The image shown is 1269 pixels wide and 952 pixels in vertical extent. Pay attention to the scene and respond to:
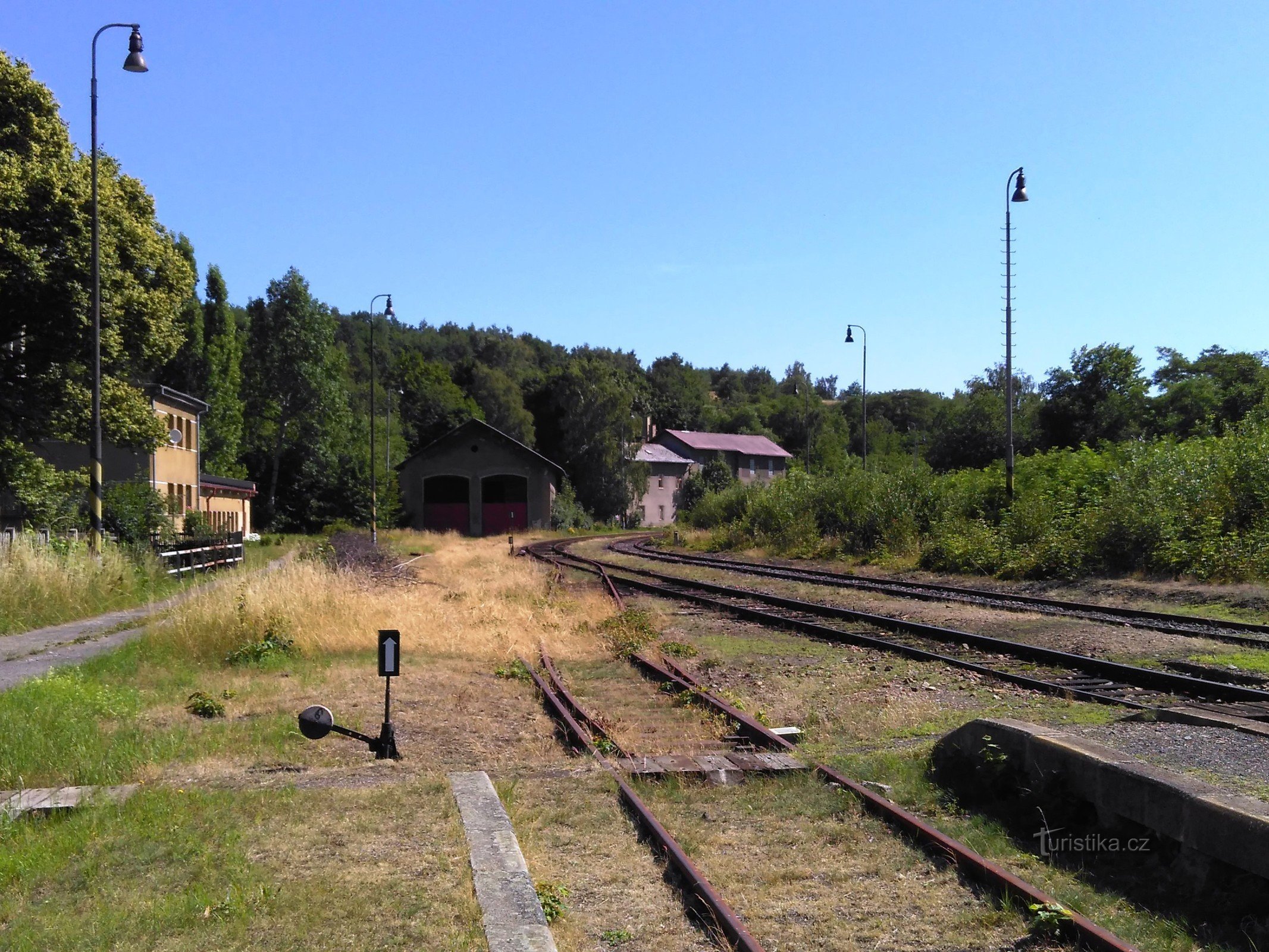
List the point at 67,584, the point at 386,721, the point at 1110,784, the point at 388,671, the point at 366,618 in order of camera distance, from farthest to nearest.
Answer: the point at 67,584, the point at 366,618, the point at 386,721, the point at 388,671, the point at 1110,784

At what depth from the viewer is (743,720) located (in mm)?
8852

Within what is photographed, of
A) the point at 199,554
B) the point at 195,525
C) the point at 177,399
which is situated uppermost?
the point at 177,399

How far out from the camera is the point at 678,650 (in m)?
13.6

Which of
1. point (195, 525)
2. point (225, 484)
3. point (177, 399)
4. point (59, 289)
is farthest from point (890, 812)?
point (225, 484)

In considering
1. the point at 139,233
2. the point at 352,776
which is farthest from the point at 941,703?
the point at 139,233

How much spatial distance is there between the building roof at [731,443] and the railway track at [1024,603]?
64.8 m

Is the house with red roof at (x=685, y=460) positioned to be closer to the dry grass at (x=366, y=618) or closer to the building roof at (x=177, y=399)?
the building roof at (x=177, y=399)

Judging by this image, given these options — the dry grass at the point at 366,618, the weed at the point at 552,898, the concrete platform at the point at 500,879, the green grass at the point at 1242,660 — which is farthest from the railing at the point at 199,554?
the weed at the point at 552,898

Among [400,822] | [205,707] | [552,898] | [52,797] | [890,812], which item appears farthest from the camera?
[205,707]

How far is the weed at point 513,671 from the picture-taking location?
11.9 m

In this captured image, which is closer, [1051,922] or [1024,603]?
[1051,922]

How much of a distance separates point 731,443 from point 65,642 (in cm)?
8728

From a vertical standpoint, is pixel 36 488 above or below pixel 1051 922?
above

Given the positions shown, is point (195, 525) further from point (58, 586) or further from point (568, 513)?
point (568, 513)
